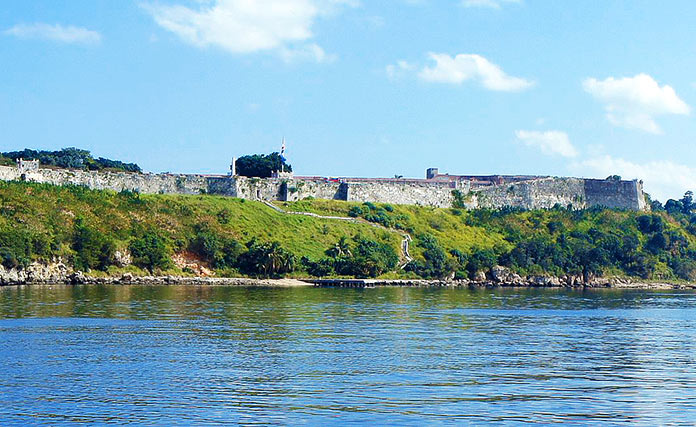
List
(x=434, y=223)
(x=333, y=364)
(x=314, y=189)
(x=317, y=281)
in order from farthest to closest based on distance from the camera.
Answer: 1. (x=314, y=189)
2. (x=434, y=223)
3. (x=317, y=281)
4. (x=333, y=364)

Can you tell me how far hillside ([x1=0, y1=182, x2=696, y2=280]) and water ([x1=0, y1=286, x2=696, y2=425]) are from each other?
64.3ft

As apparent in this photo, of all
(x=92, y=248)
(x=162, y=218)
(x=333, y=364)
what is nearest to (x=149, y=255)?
(x=92, y=248)

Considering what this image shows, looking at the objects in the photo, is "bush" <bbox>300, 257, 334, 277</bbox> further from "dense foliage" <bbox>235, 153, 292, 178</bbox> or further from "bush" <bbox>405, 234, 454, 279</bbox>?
"dense foliage" <bbox>235, 153, 292, 178</bbox>

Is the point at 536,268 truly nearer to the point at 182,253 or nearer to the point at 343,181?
the point at 343,181

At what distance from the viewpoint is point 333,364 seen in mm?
26844

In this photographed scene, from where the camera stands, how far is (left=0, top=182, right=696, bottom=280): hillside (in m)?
68.1

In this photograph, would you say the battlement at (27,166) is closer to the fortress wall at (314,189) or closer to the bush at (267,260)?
the bush at (267,260)

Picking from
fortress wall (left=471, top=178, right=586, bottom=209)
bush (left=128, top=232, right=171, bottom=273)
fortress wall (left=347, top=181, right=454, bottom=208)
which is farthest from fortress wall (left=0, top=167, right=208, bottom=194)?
fortress wall (left=471, top=178, right=586, bottom=209)

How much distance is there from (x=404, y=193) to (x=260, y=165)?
654 inches

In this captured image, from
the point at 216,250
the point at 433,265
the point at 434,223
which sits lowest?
the point at 433,265

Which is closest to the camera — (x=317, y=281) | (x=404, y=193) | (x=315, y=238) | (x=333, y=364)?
(x=333, y=364)

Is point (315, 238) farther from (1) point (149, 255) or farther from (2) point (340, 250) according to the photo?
(1) point (149, 255)

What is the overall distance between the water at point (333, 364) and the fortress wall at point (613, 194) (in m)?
63.4

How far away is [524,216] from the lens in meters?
102
